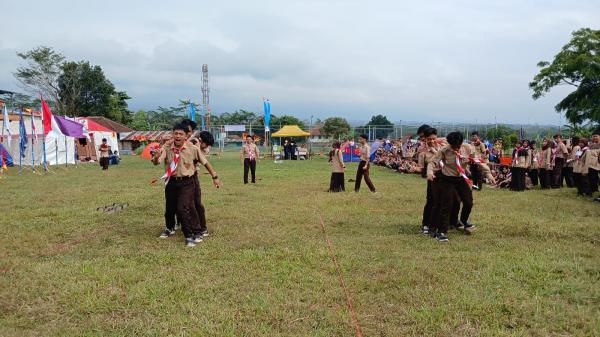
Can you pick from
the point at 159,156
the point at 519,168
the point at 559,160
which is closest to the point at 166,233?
the point at 159,156

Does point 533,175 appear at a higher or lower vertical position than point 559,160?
lower

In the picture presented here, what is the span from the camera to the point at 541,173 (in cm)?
1398

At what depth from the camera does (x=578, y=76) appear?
29.4 meters

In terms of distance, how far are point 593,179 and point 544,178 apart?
2.28 metres

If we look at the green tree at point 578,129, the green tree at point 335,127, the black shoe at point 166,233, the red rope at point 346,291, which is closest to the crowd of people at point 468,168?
the red rope at point 346,291

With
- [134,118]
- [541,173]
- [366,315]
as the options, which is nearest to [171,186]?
[366,315]

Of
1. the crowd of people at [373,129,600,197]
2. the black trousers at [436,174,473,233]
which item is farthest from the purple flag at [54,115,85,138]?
the black trousers at [436,174,473,233]

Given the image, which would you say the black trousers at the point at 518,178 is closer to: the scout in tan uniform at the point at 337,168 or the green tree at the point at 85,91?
the scout in tan uniform at the point at 337,168

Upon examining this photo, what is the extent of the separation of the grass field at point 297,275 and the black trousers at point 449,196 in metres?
0.36

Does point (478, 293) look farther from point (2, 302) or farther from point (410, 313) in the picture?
point (2, 302)

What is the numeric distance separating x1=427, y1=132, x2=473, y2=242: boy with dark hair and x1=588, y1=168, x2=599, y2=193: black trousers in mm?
6177

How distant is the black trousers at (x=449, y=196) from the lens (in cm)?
706

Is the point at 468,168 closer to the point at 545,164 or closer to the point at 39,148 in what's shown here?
the point at 545,164

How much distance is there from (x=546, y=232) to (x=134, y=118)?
2754 inches
